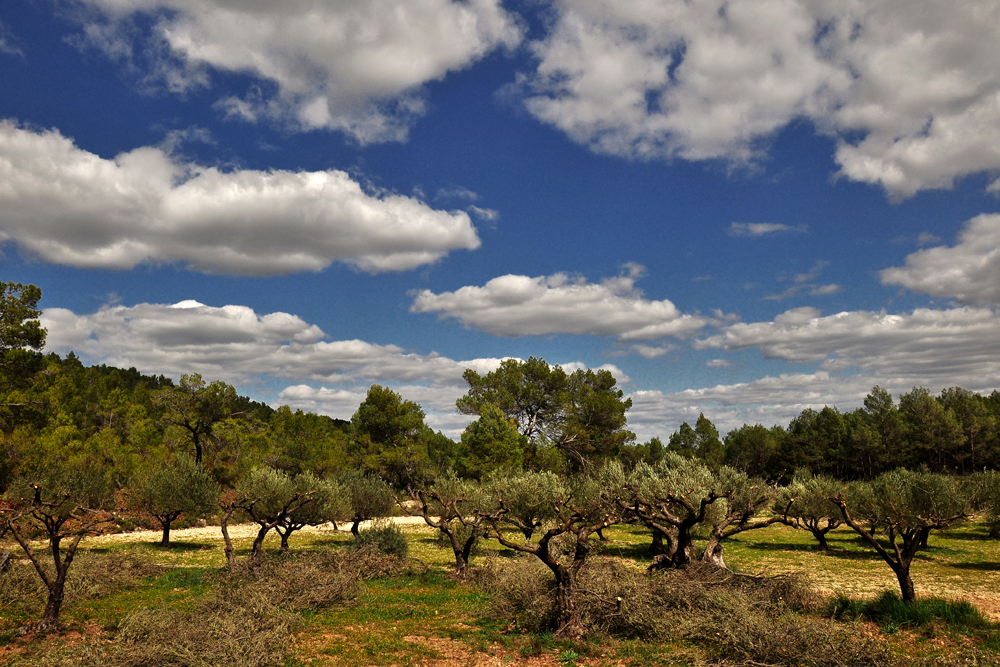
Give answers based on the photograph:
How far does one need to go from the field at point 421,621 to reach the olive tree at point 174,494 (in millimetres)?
3972

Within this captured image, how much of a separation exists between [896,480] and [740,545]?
40.1ft

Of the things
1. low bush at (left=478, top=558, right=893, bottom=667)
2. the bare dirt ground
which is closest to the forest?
low bush at (left=478, top=558, right=893, bottom=667)

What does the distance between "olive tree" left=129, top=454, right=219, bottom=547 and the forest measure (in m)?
0.16

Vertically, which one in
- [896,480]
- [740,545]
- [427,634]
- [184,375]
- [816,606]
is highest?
[184,375]

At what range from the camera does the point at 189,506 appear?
3812 centimetres

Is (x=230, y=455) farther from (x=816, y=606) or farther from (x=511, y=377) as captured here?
(x=816, y=606)

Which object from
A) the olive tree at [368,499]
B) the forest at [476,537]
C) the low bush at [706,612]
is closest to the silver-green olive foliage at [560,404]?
the forest at [476,537]

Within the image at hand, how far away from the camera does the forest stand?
15125mm

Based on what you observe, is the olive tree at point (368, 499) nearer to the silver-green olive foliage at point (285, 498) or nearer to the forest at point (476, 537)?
the forest at point (476, 537)

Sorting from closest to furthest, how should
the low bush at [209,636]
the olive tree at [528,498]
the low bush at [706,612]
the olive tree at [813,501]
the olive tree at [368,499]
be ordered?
the low bush at [706,612] → the low bush at [209,636] → the olive tree at [528,498] → the olive tree at [813,501] → the olive tree at [368,499]

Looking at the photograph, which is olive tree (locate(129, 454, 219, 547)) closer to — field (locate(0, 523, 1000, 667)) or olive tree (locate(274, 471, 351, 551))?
field (locate(0, 523, 1000, 667))

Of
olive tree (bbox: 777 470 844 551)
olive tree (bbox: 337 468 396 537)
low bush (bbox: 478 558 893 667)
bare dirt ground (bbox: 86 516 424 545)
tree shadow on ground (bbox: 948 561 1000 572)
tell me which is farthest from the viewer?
olive tree (bbox: 337 468 396 537)

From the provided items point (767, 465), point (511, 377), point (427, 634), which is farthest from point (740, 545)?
point (767, 465)

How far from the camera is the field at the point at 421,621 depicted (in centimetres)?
1425
